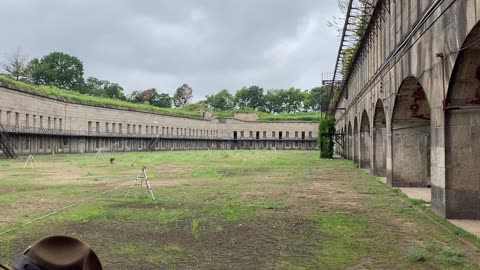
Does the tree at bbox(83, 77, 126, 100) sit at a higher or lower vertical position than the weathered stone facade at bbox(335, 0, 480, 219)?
higher

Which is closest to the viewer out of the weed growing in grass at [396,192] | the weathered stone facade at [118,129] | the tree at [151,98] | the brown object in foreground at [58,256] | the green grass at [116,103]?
the brown object in foreground at [58,256]

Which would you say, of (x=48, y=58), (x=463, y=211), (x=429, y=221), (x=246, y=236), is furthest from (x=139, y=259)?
(x=48, y=58)

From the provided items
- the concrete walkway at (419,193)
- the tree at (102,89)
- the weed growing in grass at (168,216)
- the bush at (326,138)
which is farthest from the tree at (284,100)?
the weed growing in grass at (168,216)

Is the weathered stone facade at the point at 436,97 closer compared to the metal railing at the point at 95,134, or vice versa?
the weathered stone facade at the point at 436,97

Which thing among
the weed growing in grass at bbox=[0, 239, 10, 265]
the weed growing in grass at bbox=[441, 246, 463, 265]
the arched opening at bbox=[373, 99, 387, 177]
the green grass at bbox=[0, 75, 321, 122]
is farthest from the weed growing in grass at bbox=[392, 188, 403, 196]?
the green grass at bbox=[0, 75, 321, 122]

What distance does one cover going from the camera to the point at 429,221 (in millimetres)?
9195

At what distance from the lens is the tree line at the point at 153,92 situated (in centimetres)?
7844

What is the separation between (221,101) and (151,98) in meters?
22.3

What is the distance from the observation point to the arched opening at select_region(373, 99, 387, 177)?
20.1 m

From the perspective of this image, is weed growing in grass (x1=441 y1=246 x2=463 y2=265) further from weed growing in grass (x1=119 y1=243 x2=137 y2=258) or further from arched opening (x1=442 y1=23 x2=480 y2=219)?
weed growing in grass (x1=119 y1=243 x2=137 y2=258)

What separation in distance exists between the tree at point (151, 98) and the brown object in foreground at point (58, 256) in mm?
103596

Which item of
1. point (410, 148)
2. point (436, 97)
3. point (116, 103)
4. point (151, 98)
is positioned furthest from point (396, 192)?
point (151, 98)

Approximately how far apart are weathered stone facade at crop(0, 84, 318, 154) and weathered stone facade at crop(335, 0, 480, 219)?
130ft

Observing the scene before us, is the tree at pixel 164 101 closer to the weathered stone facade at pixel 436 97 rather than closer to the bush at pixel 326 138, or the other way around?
the bush at pixel 326 138
